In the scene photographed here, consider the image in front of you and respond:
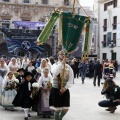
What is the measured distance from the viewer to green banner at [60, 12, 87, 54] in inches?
346

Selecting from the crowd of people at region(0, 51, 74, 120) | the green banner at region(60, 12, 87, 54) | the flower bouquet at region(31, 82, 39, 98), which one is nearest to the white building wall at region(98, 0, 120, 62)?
the crowd of people at region(0, 51, 74, 120)

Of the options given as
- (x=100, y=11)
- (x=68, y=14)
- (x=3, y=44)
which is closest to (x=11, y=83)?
(x=68, y=14)

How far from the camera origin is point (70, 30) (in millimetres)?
8773

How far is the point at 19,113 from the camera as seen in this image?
10.8 m

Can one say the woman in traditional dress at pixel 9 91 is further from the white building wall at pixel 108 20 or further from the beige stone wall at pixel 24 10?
the white building wall at pixel 108 20

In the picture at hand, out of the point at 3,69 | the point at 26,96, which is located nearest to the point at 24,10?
the point at 3,69

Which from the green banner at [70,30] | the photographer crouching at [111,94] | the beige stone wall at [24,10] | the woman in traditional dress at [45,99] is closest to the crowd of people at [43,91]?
the woman in traditional dress at [45,99]

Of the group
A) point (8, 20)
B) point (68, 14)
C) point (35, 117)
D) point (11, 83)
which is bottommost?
point (35, 117)

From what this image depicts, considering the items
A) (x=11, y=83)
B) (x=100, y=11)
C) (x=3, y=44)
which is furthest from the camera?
(x=100, y=11)

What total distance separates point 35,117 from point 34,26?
32150 mm

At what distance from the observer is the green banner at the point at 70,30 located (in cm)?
879

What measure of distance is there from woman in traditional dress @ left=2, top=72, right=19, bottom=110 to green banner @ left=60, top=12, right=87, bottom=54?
307cm

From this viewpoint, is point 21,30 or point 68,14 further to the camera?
point 21,30

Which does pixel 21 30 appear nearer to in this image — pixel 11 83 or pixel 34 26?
pixel 34 26
